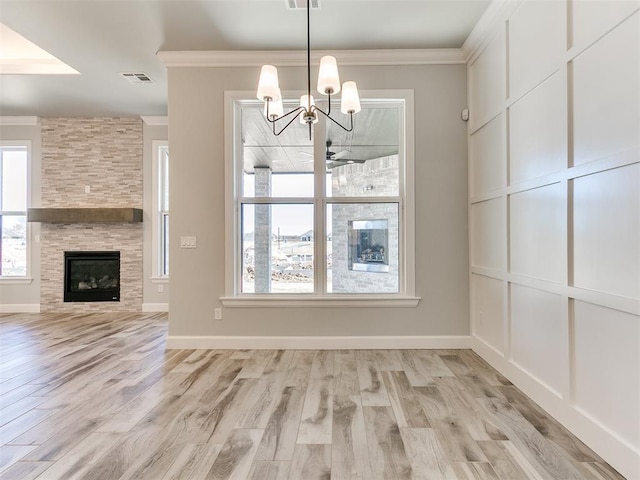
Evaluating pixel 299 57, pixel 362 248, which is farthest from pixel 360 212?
pixel 299 57

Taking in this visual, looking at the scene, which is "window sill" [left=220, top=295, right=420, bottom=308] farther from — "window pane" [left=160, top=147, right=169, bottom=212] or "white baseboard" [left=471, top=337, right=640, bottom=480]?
"window pane" [left=160, top=147, right=169, bottom=212]

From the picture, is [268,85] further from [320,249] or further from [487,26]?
[487,26]

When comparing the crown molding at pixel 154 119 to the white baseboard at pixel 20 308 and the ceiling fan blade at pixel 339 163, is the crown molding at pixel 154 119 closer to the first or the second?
the ceiling fan blade at pixel 339 163

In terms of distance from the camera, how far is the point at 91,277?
5.32 metres

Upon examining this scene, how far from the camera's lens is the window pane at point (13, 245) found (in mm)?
5328

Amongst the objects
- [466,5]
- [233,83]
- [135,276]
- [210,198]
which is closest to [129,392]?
[210,198]

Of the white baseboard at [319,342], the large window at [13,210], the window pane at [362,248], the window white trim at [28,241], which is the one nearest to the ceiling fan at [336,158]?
the window pane at [362,248]

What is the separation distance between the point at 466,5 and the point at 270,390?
338 centimetres

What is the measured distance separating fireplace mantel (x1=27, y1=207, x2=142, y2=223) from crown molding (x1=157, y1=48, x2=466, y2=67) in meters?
2.63

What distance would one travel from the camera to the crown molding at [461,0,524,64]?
2547 mm

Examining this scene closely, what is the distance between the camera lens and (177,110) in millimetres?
3439

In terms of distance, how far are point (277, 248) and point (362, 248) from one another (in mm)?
920

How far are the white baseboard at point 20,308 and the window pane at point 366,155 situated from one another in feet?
16.9

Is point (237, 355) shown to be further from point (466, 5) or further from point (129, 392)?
point (466, 5)
